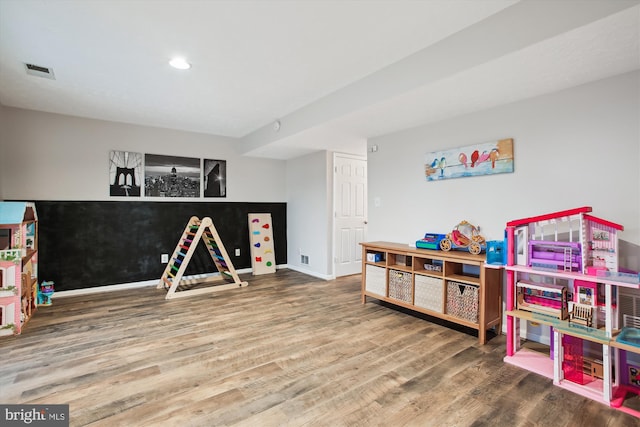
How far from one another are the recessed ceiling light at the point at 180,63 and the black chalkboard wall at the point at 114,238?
2649 mm

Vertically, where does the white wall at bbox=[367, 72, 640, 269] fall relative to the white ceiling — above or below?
below

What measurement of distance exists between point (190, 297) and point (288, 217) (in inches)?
97.7

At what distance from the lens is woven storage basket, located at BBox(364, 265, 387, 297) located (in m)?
3.64

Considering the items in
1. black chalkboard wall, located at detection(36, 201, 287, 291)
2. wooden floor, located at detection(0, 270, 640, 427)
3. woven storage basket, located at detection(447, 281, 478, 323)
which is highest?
black chalkboard wall, located at detection(36, 201, 287, 291)

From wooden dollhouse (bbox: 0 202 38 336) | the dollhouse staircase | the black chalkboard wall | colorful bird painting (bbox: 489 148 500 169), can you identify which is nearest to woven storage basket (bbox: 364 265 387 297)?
colorful bird painting (bbox: 489 148 500 169)

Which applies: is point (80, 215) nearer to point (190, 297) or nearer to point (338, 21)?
point (190, 297)

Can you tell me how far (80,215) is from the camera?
14.0 ft

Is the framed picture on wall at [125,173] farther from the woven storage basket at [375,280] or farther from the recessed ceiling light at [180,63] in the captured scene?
the woven storage basket at [375,280]

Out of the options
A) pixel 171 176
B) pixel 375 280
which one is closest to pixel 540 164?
pixel 375 280

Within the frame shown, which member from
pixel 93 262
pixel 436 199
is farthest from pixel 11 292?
pixel 436 199

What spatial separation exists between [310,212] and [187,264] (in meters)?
2.15

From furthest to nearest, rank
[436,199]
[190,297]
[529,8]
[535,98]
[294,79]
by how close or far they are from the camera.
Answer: [190,297] < [436,199] < [294,79] < [535,98] < [529,8]

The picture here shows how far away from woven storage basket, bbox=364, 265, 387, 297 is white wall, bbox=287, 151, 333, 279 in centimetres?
136

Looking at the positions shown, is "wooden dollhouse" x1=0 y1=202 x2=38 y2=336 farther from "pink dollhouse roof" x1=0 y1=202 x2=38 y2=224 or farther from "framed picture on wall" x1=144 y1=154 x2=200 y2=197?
"framed picture on wall" x1=144 y1=154 x2=200 y2=197
